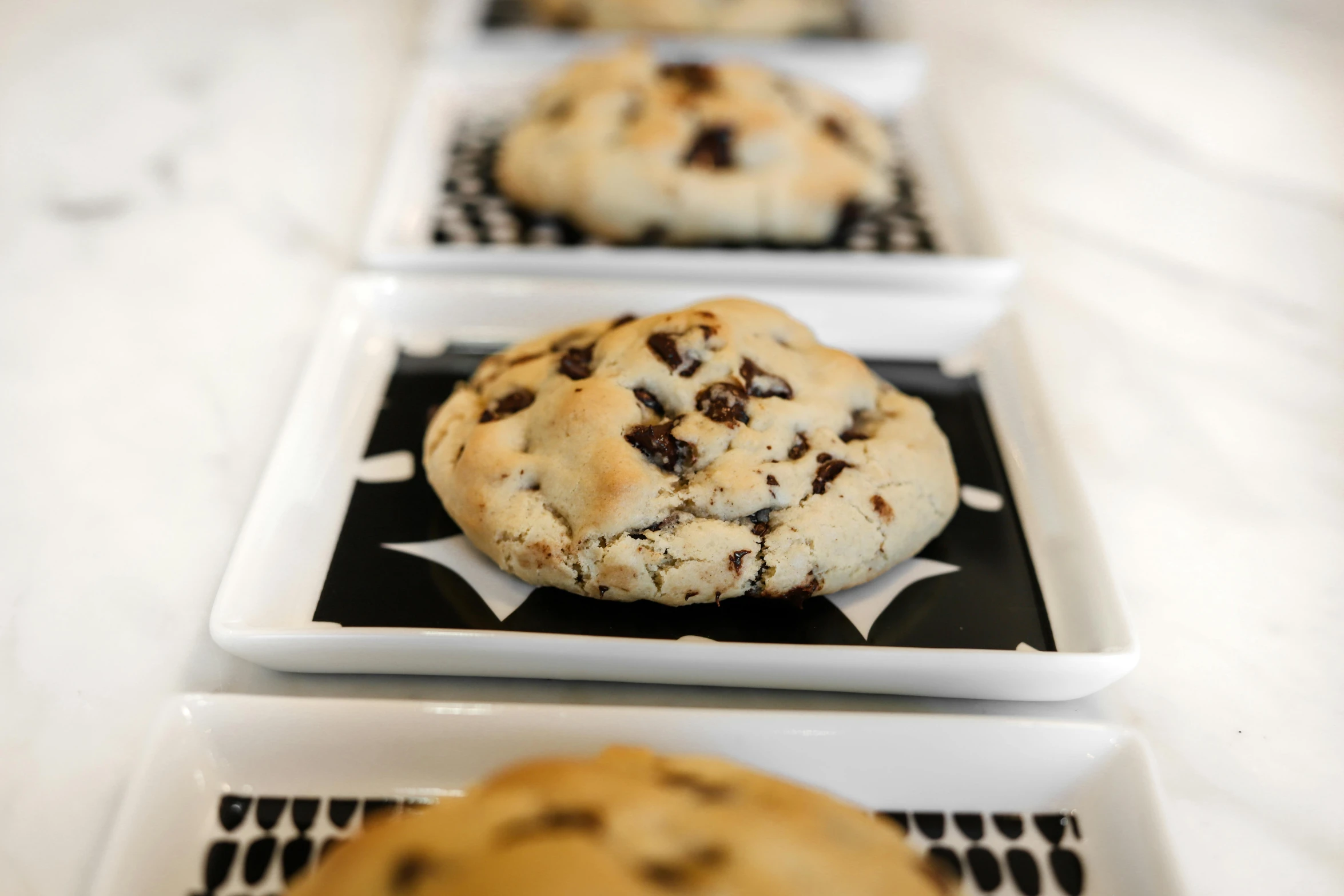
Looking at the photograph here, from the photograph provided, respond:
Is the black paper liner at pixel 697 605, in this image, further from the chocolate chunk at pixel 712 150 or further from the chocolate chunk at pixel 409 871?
the chocolate chunk at pixel 712 150

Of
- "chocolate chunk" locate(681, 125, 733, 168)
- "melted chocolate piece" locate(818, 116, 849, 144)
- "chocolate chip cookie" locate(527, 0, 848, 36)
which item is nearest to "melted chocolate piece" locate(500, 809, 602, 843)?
"chocolate chunk" locate(681, 125, 733, 168)

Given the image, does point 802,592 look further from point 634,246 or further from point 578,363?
point 634,246

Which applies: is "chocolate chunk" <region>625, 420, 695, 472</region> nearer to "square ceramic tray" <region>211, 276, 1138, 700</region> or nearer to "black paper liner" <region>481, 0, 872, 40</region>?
"square ceramic tray" <region>211, 276, 1138, 700</region>

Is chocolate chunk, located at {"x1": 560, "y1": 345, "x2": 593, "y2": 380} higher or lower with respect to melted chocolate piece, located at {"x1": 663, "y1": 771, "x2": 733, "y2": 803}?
lower

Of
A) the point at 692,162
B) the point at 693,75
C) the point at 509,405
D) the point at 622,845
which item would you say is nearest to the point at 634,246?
the point at 692,162

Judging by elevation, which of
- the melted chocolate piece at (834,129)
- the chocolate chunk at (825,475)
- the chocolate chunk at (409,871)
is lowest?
the chocolate chunk at (409,871)

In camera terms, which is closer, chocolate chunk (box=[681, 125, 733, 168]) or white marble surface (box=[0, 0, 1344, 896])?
white marble surface (box=[0, 0, 1344, 896])

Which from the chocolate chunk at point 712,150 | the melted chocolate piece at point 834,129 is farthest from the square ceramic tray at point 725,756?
the melted chocolate piece at point 834,129
